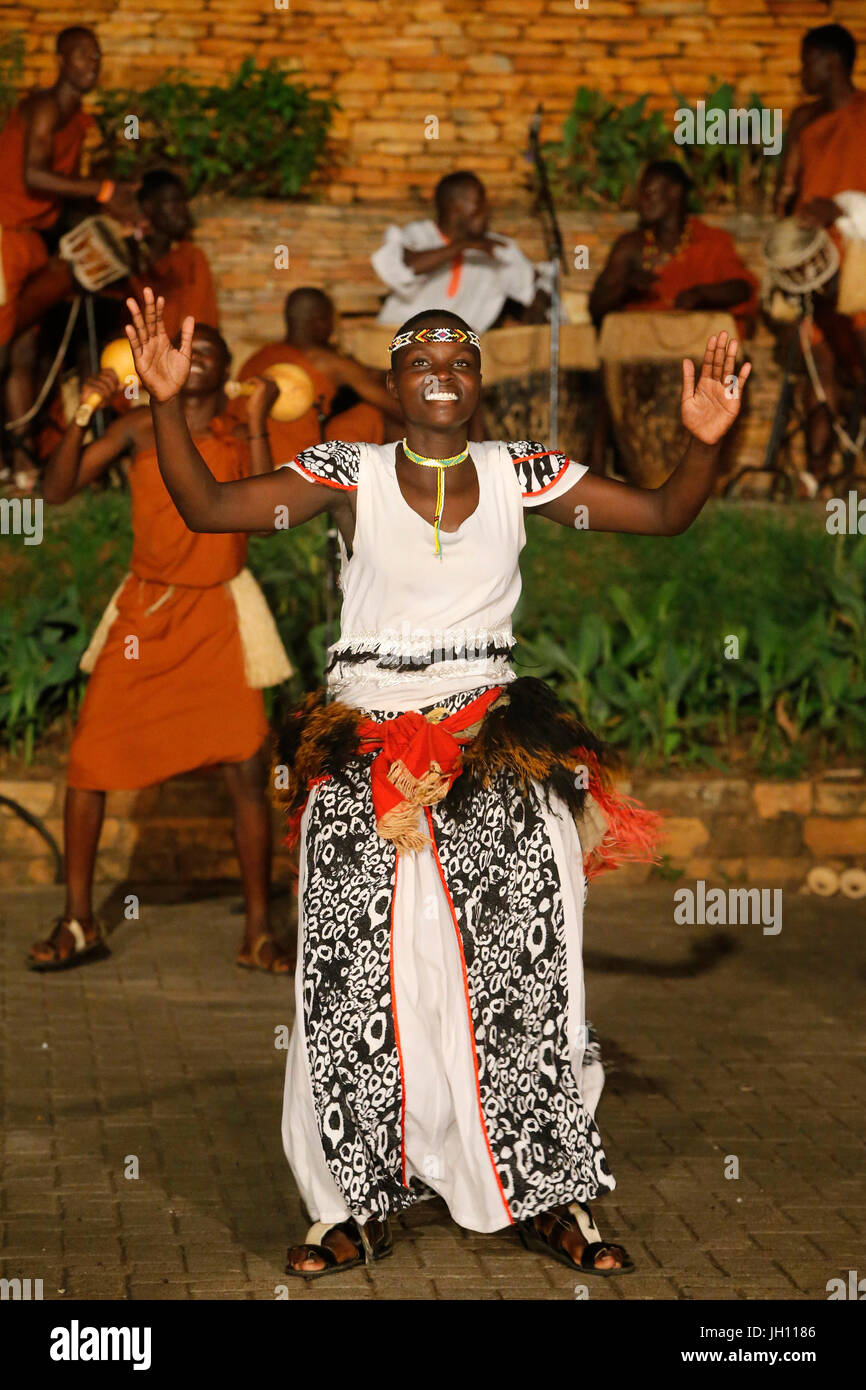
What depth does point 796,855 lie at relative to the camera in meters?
8.01

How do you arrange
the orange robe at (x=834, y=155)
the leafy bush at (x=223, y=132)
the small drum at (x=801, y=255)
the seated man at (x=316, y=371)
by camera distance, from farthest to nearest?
the leafy bush at (x=223, y=132) < the orange robe at (x=834, y=155) < the small drum at (x=801, y=255) < the seated man at (x=316, y=371)

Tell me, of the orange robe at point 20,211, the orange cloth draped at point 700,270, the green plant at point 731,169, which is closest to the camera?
the orange robe at point 20,211

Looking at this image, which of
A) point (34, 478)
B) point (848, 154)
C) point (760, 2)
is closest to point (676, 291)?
point (848, 154)

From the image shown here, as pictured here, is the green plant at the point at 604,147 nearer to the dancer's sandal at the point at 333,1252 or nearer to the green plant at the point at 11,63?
the green plant at the point at 11,63

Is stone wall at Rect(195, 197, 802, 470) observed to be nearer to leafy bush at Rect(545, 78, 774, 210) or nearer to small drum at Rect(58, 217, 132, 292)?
leafy bush at Rect(545, 78, 774, 210)

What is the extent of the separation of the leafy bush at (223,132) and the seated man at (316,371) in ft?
8.45

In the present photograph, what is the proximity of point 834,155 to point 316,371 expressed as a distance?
4117 mm

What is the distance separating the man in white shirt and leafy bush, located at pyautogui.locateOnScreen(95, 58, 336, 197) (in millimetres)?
1173

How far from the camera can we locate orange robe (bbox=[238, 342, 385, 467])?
9.20m

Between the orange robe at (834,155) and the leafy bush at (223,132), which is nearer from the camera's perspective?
the orange robe at (834,155)

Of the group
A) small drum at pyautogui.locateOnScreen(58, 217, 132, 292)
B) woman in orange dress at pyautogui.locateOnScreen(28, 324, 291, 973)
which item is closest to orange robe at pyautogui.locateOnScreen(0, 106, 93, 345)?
small drum at pyautogui.locateOnScreen(58, 217, 132, 292)

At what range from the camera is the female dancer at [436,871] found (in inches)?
163

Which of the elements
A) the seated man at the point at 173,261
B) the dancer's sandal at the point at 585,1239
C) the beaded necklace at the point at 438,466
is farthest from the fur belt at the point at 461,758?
the seated man at the point at 173,261

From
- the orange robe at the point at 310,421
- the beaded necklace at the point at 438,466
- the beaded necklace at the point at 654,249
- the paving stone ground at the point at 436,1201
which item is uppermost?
the beaded necklace at the point at 654,249
